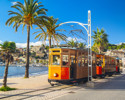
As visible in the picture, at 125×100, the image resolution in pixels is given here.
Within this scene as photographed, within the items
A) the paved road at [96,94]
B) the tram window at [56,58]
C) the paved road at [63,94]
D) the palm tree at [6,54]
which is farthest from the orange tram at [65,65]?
the palm tree at [6,54]

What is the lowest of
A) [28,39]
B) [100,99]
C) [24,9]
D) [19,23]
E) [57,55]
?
[100,99]

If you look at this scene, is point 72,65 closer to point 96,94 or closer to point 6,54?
point 96,94

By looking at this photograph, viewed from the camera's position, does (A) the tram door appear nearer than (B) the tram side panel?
Yes

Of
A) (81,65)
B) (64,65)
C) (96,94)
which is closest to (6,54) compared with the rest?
(64,65)

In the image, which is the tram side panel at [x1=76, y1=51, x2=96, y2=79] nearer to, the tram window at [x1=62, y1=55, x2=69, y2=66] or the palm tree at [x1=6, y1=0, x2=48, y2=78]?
the tram window at [x1=62, y1=55, x2=69, y2=66]

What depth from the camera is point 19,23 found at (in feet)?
73.7

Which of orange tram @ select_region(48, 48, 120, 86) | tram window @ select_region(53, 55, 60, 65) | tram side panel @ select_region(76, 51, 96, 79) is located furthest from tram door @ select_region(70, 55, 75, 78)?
tram window @ select_region(53, 55, 60, 65)

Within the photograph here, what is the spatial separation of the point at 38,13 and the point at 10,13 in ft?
11.6

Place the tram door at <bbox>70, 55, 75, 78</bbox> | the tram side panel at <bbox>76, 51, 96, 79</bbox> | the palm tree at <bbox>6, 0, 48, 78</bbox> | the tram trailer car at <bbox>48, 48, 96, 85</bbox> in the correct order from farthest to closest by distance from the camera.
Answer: the palm tree at <bbox>6, 0, 48, 78</bbox> < the tram side panel at <bbox>76, 51, 96, 79</bbox> < the tram door at <bbox>70, 55, 75, 78</bbox> < the tram trailer car at <bbox>48, 48, 96, 85</bbox>

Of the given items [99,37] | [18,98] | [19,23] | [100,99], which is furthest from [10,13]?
[99,37]

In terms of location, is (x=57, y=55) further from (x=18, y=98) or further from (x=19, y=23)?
(x=19, y=23)

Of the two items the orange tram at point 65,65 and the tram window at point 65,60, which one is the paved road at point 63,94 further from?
the tram window at point 65,60

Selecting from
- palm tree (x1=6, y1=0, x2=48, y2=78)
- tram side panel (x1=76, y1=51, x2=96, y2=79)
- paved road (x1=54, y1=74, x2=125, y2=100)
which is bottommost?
paved road (x1=54, y1=74, x2=125, y2=100)

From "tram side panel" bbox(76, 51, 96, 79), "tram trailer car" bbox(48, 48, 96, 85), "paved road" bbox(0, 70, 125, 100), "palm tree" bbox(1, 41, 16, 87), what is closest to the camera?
"paved road" bbox(0, 70, 125, 100)
